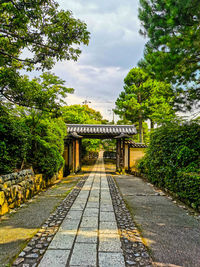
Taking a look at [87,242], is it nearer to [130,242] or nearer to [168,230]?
[130,242]

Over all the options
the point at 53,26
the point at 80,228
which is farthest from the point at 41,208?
the point at 53,26

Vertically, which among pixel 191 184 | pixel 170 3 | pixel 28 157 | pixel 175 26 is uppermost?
pixel 170 3

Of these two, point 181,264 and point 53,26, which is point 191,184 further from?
point 53,26

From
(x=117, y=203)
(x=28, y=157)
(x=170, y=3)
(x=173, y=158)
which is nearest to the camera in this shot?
(x=170, y=3)

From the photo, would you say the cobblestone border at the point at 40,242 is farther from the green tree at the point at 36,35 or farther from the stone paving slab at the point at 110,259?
the green tree at the point at 36,35

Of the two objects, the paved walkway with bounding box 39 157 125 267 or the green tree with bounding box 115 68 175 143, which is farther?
the green tree with bounding box 115 68 175 143

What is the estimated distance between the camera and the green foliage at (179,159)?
3.95 metres

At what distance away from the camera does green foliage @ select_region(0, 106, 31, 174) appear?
388 centimetres

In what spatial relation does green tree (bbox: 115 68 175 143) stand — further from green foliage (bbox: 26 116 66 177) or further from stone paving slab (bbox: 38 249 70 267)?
stone paving slab (bbox: 38 249 70 267)

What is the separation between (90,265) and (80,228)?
957 millimetres

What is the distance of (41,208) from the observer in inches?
148

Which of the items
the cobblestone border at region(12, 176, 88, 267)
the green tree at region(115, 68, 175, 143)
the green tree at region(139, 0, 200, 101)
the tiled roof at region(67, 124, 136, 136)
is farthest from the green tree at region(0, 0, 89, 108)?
the green tree at region(115, 68, 175, 143)

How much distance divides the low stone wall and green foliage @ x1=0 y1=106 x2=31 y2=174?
313mm

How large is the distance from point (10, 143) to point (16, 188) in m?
1.20
